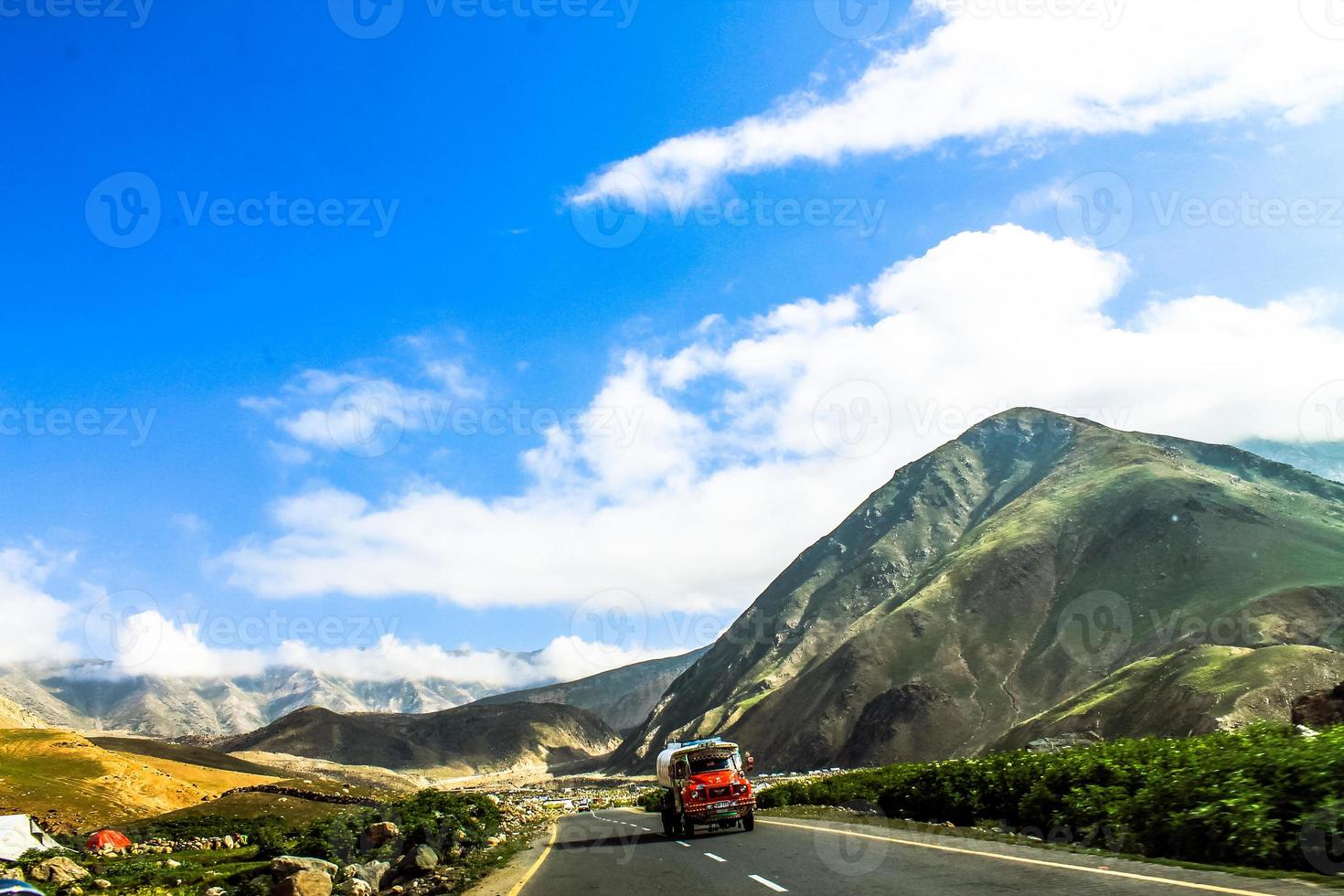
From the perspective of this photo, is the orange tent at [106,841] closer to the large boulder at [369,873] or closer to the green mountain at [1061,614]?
the large boulder at [369,873]

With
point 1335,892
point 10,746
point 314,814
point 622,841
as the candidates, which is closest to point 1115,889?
point 1335,892

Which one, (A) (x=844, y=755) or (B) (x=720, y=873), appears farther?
(A) (x=844, y=755)

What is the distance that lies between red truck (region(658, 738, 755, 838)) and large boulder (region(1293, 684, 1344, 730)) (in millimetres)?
16786

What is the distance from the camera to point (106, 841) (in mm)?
56438

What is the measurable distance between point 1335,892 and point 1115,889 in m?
2.46

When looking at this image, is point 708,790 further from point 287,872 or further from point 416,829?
point 287,872

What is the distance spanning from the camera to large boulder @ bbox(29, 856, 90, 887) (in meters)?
36.2

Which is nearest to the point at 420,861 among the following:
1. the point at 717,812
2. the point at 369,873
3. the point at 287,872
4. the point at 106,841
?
the point at 369,873

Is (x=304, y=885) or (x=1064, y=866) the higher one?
(x=1064, y=866)

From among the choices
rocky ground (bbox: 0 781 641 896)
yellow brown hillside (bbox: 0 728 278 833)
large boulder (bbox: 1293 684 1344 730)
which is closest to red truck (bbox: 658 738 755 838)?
rocky ground (bbox: 0 781 641 896)

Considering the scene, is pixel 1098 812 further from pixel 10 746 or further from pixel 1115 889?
pixel 10 746

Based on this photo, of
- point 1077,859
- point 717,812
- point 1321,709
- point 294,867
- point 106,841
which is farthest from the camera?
point 106,841

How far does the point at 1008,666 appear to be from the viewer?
457 ft

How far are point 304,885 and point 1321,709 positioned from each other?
3004cm
